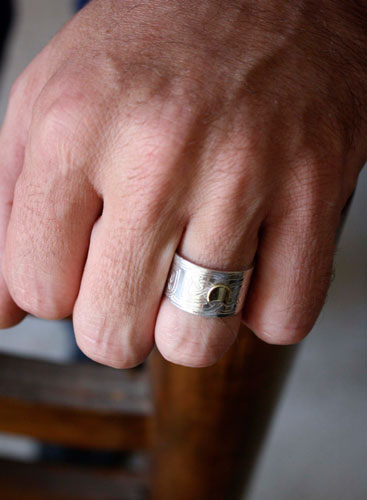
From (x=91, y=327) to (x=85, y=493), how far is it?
1.90 ft

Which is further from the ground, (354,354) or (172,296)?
(172,296)

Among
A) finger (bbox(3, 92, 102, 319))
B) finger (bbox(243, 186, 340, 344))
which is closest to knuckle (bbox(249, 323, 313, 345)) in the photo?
finger (bbox(243, 186, 340, 344))

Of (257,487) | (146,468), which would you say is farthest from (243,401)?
(257,487)

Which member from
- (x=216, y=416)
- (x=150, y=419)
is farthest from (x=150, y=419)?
(x=216, y=416)

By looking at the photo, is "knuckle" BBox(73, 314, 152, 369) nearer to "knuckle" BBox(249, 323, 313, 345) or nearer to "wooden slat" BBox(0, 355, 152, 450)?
"knuckle" BBox(249, 323, 313, 345)

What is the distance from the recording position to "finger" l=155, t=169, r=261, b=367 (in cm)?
24

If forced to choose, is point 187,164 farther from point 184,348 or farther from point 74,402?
point 74,402

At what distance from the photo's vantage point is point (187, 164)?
Answer: 0.76 feet

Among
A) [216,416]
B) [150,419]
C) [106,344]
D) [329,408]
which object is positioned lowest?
[329,408]

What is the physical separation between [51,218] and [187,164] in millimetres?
76

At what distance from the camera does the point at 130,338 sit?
0.26 m

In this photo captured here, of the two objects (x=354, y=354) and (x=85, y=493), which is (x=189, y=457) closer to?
(x=85, y=493)

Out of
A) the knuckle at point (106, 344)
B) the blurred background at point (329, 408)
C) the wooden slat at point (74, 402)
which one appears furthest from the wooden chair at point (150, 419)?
the blurred background at point (329, 408)

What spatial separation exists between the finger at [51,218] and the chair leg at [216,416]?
0.43ft
